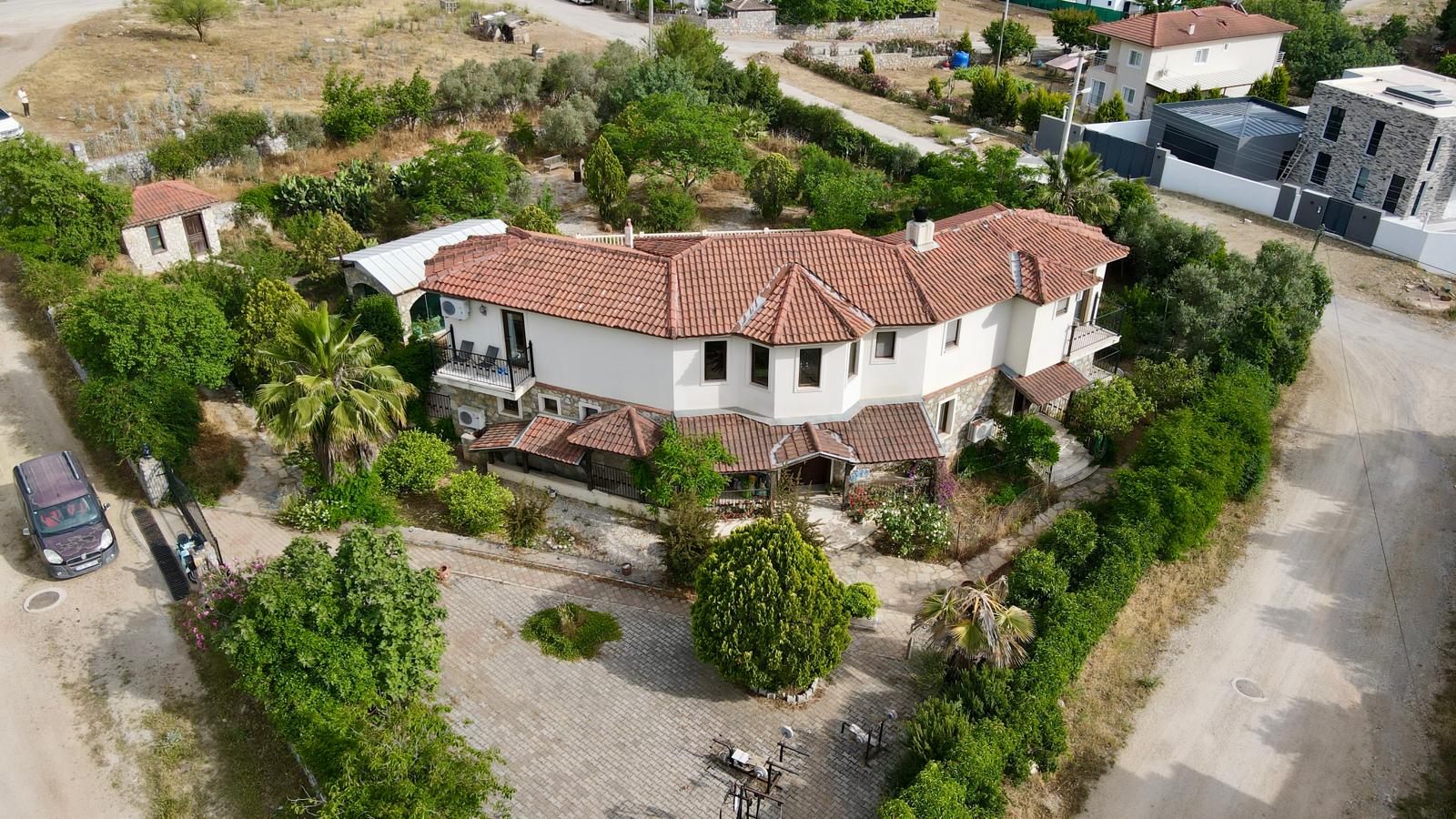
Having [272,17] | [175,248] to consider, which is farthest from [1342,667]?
[272,17]

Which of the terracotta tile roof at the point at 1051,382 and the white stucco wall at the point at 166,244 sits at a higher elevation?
the white stucco wall at the point at 166,244

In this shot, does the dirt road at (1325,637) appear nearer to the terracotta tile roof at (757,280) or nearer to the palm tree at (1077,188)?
the terracotta tile roof at (757,280)

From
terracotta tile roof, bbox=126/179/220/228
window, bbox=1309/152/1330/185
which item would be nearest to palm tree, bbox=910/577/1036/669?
terracotta tile roof, bbox=126/179/220/228

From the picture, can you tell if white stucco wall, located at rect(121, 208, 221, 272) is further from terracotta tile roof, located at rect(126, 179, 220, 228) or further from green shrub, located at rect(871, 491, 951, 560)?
green shrub, located at rect(871, 491, 951, 560)

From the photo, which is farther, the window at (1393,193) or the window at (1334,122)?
the window at (1334,122)

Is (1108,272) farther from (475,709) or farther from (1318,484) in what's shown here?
(475,709)

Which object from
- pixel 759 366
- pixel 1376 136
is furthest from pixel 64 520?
pixel 1376 136

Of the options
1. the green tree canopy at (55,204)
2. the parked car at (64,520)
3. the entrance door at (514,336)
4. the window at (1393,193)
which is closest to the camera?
the parked car at (64,520)

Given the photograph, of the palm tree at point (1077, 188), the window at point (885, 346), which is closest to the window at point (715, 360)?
the window at point (885, 346)
